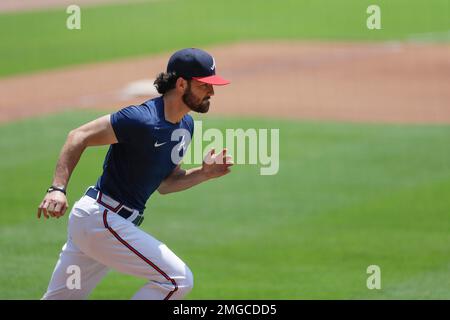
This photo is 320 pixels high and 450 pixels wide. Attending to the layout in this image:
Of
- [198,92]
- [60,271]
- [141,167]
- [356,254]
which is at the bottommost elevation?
[356,254]

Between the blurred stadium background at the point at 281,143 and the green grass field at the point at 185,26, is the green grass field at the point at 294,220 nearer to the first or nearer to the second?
the blurred stadium background at the point at 281,143

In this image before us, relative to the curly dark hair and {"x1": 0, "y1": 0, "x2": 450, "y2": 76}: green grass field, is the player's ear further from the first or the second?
{"x1": 0, "y1": 0, "x2": 450, "y2": 76}: green grass field

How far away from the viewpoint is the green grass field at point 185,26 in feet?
91.1

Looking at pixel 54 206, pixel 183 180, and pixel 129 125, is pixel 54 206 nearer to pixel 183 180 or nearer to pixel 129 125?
pixel 129 125

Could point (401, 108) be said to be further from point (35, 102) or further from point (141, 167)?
point (141, 167)

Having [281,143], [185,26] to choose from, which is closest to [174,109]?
[281,143]

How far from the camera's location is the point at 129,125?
23.4ft

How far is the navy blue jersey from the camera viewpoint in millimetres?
7172

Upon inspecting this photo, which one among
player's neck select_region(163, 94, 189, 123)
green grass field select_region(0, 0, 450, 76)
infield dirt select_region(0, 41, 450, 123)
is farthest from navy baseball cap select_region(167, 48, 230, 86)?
green grass field select_region(0, 0, 450, 76)

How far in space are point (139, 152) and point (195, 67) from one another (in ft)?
2.43

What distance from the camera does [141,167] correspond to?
288 inches

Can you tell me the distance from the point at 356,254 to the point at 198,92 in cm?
435

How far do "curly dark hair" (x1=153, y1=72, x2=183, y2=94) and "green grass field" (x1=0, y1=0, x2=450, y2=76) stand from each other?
1744cm

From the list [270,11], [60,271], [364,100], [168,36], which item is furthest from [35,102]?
[270,11]
